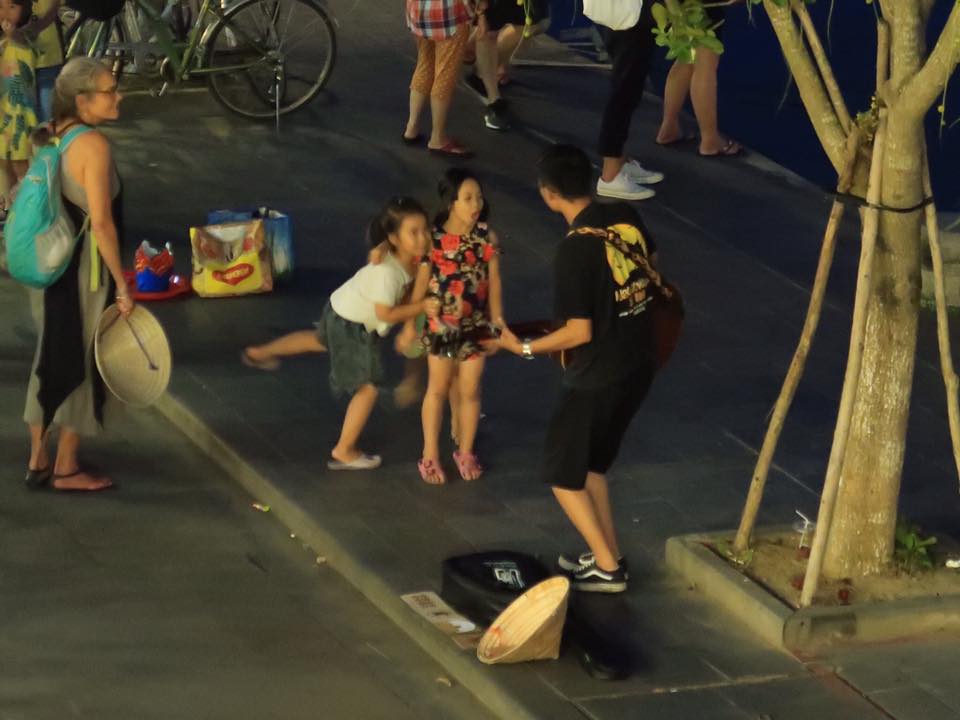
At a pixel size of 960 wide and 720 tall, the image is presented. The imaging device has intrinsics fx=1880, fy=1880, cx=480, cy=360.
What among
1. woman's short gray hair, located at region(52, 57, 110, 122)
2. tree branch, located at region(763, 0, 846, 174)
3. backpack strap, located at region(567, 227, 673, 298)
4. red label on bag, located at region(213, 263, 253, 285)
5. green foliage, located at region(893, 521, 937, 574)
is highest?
tree branch, located at region(763, 0, 846, 174)

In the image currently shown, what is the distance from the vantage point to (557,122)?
569 inches

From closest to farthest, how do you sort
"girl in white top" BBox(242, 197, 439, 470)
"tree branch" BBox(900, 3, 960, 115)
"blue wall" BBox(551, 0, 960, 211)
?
"tree branch" BBox(900, 3, 960, 115), "girl in white top" BBox(242, 197, 439, 470), "blue wall" BBox(551, 0, 960, 211)

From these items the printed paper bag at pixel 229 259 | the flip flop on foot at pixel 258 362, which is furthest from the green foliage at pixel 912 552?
the printed paper bag at pixel 229 259

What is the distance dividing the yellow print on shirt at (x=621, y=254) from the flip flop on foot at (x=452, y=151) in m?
6.45

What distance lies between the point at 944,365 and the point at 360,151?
7.08m

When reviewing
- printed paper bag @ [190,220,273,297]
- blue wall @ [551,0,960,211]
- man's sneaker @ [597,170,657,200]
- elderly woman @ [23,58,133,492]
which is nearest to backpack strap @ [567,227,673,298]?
elderly woman @ [23,58,133,492]

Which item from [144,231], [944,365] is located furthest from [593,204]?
[144,231]

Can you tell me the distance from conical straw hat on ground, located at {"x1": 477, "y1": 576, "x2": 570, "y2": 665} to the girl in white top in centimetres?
178

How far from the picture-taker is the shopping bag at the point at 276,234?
11.0 meters

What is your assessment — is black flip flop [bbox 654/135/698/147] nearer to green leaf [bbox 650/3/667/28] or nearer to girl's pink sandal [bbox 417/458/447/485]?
girl's pink sandal [bbox 417/458/447/485]

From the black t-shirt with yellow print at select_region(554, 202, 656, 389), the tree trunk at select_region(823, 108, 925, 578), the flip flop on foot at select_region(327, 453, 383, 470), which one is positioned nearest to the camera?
the black t-shirt with yellow print at select_region(554, 202, 656, 389)

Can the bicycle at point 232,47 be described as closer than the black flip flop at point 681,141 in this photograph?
Yes

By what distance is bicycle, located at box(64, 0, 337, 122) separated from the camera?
13.9m

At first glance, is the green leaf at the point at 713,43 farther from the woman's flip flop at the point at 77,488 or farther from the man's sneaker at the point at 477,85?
the man's sneaker at the point at 477,85
